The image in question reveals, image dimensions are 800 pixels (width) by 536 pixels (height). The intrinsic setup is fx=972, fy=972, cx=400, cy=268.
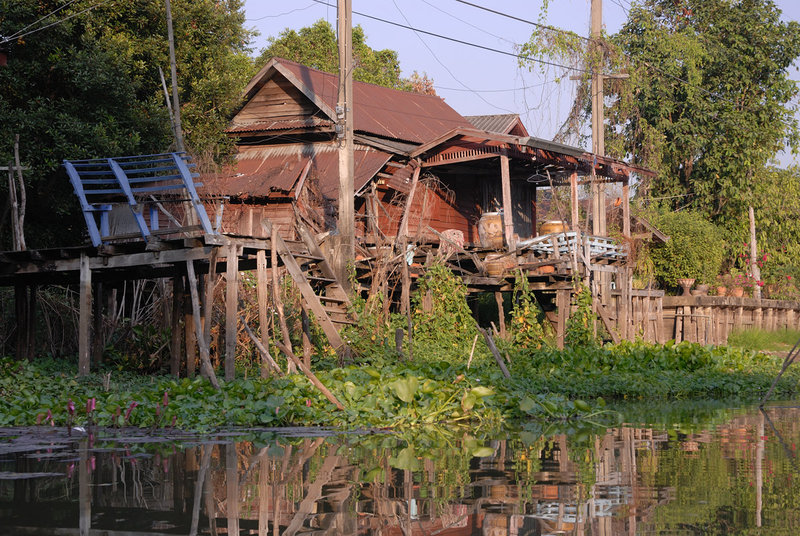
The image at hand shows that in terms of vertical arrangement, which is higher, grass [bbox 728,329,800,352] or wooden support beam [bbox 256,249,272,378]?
wooden support beam [bbox 256,249,272,378]

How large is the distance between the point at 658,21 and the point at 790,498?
33366 millimetres

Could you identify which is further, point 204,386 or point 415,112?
point 415,112

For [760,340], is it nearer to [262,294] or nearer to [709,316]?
[709,316]

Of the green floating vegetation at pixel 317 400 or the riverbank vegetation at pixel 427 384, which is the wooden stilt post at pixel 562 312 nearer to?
the riverbank vegetation at pixel 427 384

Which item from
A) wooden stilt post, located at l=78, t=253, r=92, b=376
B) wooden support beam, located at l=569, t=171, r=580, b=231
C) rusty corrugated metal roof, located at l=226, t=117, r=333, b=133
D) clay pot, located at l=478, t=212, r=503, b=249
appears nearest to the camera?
wooden stilt post, located at l=78, t=253, r=92, b=376

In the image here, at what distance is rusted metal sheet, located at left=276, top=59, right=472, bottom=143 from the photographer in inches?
932

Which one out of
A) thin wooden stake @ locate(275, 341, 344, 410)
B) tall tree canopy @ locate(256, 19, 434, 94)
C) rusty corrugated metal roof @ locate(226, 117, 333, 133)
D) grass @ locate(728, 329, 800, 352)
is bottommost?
grass @ locate(728, 329, 800, 352)

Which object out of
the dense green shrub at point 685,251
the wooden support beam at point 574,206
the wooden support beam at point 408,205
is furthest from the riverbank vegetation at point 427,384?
the dense green shrub at point 685,251

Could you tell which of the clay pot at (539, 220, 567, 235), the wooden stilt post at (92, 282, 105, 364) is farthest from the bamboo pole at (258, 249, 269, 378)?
the clay pot at (539, 220, 567, 235)

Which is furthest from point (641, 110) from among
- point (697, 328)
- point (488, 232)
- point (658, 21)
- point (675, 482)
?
point (675, 482)

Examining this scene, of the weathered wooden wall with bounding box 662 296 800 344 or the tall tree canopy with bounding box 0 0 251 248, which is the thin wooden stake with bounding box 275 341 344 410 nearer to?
the tall tree canopy with bounding box 0 0 251 248

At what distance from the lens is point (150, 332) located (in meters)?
18.0

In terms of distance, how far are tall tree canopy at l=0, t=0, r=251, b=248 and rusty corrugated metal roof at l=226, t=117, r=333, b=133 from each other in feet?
8.44

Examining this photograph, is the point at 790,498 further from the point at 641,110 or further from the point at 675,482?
Result: the point at 641,110
